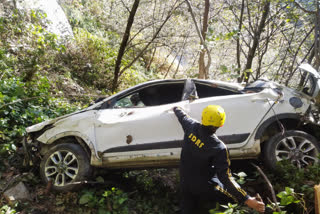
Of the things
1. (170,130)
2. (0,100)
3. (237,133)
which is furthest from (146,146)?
(0,100)

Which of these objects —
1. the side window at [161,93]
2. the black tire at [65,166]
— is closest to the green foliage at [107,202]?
the black tire at [65,166]

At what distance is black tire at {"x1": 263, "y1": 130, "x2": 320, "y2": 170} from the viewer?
404 cm

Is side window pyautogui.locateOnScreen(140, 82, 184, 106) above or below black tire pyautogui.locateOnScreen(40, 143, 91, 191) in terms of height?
above

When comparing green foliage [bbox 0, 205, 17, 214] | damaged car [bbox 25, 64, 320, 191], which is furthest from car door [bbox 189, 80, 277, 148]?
green foliage [bbox 0, 205, 17, 214]

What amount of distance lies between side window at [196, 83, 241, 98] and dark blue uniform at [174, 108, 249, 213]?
1237 millimetres

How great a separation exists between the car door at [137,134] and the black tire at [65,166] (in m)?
0.36

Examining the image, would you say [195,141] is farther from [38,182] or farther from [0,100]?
[0,100]

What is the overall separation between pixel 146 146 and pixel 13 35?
658cm

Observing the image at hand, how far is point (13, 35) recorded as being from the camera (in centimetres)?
862

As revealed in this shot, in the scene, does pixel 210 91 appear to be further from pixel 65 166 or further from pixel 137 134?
pixel 65 166

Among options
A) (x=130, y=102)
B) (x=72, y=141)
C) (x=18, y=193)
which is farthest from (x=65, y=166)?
(x=130, y=102)

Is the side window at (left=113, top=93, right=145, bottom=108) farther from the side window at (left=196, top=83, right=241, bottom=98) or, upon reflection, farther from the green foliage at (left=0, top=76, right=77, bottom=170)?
the green foliage at (left=0, top=76, right=77, bottom=170)

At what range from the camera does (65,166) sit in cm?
446

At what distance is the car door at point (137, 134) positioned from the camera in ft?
13.5
